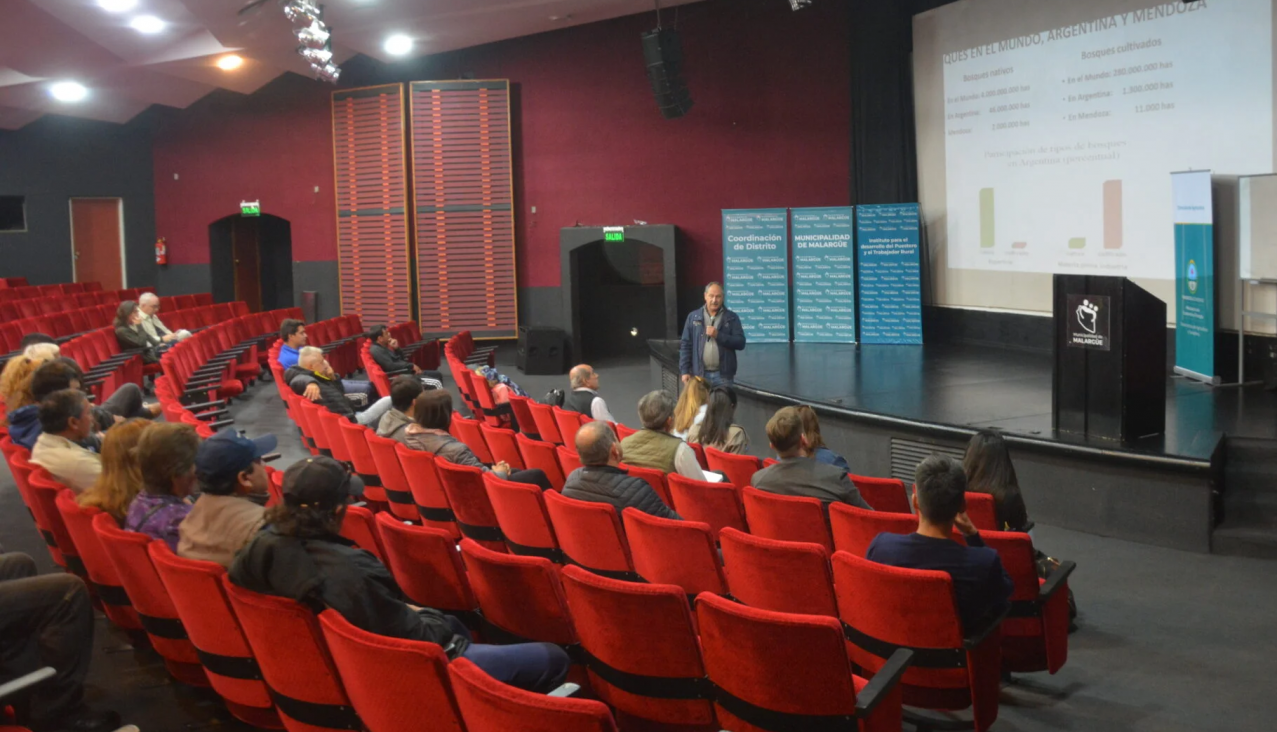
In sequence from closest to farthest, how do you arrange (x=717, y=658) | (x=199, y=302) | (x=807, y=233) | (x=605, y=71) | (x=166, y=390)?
(x=717, y=658) < (x=166, y=390) < (x=807, y=233) < (x=605, y=71) < (x=199, y=302)

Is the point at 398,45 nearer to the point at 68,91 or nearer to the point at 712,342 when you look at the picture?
the point at 68,91

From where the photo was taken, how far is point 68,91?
1395 centimetres

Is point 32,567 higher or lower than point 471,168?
lower

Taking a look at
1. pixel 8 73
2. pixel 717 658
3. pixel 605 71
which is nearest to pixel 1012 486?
pixel 717 658

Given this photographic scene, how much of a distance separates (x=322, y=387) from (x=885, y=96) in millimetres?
7219

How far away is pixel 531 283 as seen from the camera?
46.4 feet

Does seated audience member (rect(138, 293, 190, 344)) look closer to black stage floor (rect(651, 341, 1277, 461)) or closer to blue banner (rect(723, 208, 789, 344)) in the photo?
black stage floor (rect(651, 341, 1277, 461))

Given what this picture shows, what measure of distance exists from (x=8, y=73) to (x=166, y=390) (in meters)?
7.98

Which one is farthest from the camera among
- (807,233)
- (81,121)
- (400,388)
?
(81,121)

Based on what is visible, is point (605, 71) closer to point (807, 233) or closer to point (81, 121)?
point (807, 233)

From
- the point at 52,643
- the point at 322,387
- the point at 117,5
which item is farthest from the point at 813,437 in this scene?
the point at 117,5

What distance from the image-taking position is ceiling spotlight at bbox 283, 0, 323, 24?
8836 millimetres

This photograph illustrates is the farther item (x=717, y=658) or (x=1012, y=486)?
(x=1012, y=486)

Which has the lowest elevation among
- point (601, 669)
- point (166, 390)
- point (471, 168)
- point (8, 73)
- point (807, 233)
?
point (601, 669)
